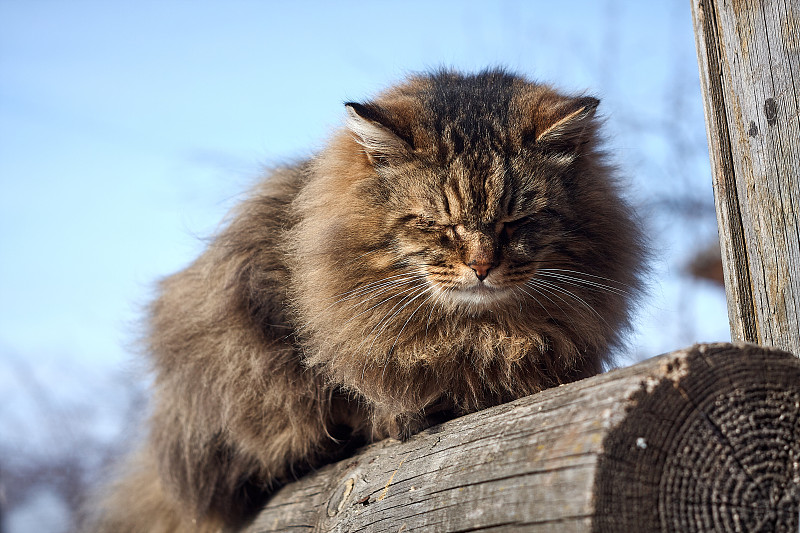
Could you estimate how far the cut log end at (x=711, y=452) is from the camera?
1319 millimetres

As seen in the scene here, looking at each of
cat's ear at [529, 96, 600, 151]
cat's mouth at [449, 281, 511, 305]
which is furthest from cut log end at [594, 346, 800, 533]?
cat's ear at [529, 96, 600, 151]

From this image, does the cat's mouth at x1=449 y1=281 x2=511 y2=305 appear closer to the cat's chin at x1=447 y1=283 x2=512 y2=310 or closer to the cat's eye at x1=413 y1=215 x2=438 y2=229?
the cat's chin at x1=447 y1=283 x2=512 y2=310

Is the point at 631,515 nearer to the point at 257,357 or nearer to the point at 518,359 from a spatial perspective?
the point at 518,359

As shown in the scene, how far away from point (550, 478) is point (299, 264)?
1.44m

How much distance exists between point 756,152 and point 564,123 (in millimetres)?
601

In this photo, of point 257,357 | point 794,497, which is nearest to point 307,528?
point 257,357

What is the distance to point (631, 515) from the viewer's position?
4.29 feet

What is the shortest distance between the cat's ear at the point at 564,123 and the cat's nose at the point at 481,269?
0.54m

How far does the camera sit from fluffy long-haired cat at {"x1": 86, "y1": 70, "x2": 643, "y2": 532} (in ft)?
7.41

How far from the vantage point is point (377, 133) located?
7.77 ft

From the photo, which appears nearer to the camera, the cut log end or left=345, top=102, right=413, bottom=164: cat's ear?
the cut log end

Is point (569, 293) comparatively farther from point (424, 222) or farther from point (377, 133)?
point (377, 133)

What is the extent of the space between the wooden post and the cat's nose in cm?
74

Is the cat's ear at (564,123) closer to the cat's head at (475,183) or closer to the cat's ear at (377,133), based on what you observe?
the cat's head at (475,183)
